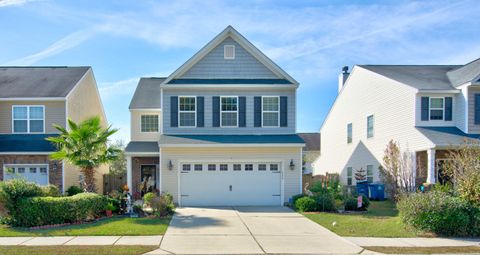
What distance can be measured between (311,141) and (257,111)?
24.3 metres

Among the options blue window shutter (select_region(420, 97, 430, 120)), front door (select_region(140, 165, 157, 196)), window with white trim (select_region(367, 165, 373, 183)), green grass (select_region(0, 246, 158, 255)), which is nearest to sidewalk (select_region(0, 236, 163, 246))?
green grass (select_region(0, 246, 158, 255))

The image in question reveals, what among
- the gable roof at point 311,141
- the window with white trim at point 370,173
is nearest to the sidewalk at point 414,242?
the window with white trim at point 370,173

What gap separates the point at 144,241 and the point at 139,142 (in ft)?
38.7

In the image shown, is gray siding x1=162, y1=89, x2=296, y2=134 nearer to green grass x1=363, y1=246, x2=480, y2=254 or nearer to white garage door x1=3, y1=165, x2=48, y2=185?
white garage door x1=3, y1=165, x2=48, y2=185

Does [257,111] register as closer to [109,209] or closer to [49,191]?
[109,209]

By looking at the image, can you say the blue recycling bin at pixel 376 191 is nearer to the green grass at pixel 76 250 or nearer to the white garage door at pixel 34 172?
the green grass at pixel 76 250

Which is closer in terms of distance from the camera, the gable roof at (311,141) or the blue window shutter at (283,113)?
the blue window shutter at (283,113)

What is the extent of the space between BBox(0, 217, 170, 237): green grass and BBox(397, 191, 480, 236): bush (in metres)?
7.87

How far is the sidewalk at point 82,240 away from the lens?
10.3 m

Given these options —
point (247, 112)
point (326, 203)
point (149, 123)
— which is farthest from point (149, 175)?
point (326, 203)

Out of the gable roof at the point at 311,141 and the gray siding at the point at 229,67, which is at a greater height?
the gray siding at the point at 229,67

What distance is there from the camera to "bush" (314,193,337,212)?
1650 centimetres

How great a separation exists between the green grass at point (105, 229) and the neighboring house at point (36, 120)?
22.8 ft

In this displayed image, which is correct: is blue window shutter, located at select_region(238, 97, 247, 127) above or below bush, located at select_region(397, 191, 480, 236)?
above
